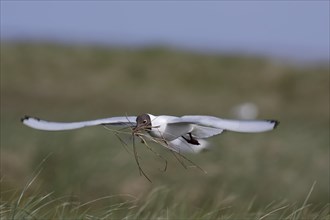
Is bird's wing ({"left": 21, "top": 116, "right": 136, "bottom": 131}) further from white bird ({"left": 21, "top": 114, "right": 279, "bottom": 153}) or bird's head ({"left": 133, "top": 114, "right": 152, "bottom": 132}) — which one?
bird's head ({"left": 133, "top": 114, "right": 152, "bottom": 132})

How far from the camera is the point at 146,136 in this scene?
11.4 ft

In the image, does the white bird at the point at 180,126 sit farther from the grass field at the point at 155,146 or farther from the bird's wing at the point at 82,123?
the grass field at the point at 155,146

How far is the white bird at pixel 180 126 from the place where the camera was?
314 centimetres

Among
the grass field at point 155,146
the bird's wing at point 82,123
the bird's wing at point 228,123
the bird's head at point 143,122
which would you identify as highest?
the bird's wing at point 228,123

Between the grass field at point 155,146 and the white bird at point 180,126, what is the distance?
0.33m

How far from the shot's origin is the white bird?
3.14 metres

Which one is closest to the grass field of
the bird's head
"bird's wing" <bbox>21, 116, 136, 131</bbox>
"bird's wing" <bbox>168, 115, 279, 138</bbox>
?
"bird's wing" <bbox>21, 116, 136, 131</bbox>

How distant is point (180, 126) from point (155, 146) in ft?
18.8

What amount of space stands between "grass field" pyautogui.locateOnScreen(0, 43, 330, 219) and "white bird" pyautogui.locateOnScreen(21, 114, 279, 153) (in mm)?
331

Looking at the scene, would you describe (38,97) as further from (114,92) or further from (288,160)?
(288,160)

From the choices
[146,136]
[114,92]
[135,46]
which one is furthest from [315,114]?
[146,136]

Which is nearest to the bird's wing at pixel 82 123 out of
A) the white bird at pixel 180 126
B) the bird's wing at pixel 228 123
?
the white bird at pixel 180 126

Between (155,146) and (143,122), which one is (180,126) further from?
(155,146)

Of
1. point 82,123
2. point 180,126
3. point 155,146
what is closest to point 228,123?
point 180,126
